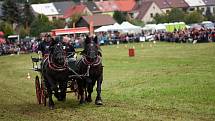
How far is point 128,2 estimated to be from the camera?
423 ft

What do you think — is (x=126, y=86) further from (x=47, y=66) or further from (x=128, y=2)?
(x=128, y=2)

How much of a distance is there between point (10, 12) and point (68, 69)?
84.6m

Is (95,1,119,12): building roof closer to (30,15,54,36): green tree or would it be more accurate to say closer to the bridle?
(30,15,54,36): green tree

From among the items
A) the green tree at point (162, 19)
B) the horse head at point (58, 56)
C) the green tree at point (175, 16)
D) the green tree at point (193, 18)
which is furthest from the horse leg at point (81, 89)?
the green tree at point (162, 19)

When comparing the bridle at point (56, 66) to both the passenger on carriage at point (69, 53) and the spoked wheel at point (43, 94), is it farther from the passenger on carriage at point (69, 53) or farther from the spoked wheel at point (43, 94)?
the spoked wheel at point (43, 94)

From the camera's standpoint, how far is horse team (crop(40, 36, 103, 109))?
14852 mm

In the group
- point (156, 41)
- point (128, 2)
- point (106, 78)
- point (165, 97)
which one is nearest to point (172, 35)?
point (156, 41)

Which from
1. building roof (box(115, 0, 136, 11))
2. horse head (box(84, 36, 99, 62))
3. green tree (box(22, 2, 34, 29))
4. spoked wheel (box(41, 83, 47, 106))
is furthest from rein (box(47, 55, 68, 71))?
building roof (box(115, 0, 136, 11))

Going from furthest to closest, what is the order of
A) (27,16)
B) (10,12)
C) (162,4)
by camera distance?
(162,4) → (27,16) → (10,12)

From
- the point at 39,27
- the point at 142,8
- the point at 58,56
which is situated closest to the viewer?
the point at 58,56

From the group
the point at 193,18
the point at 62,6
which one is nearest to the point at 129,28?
the point at 193,18

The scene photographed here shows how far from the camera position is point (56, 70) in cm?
1484

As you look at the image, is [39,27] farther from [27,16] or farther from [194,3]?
[194,3]

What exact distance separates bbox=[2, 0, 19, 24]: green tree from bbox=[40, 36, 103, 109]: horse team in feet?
271
